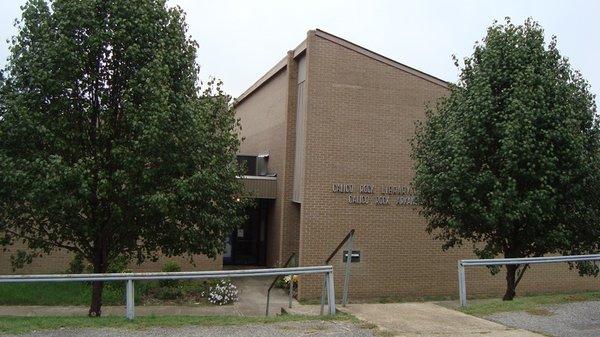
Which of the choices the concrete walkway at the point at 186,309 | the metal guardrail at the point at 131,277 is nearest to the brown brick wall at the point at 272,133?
the concrete walkway at the point at 186,309

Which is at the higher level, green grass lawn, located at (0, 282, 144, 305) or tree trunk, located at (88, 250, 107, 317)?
tree trunk, located at (88, 250, 107, 317)

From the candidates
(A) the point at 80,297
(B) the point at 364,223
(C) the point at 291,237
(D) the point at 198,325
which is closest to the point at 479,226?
(B) the point at 364,223

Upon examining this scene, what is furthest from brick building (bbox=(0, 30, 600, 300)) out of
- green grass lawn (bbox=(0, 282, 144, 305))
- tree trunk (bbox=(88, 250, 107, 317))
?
tree trunk (bbox=(88, 250, 107, 317))

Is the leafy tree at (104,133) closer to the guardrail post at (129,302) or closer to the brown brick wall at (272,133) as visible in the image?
the guardrail post at (129,302)

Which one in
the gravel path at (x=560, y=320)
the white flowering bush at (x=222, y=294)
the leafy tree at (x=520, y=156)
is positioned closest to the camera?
the gravel path at (x=560, y=320)

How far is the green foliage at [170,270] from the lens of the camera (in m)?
15.3

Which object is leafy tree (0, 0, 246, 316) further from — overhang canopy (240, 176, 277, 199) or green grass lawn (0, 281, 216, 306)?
overhang canopy (240, 176, 277, 199)

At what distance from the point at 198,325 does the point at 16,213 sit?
408cm

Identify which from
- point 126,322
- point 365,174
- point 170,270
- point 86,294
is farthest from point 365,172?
point 126,322

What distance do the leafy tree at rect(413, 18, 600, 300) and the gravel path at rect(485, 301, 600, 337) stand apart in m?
1.77

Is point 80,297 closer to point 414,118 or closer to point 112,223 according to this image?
point 112,223

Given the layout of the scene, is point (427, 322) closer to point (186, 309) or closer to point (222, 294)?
point (186, 309)

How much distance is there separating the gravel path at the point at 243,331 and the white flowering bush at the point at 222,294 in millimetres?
7525

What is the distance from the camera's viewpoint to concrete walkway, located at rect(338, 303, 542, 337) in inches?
288
